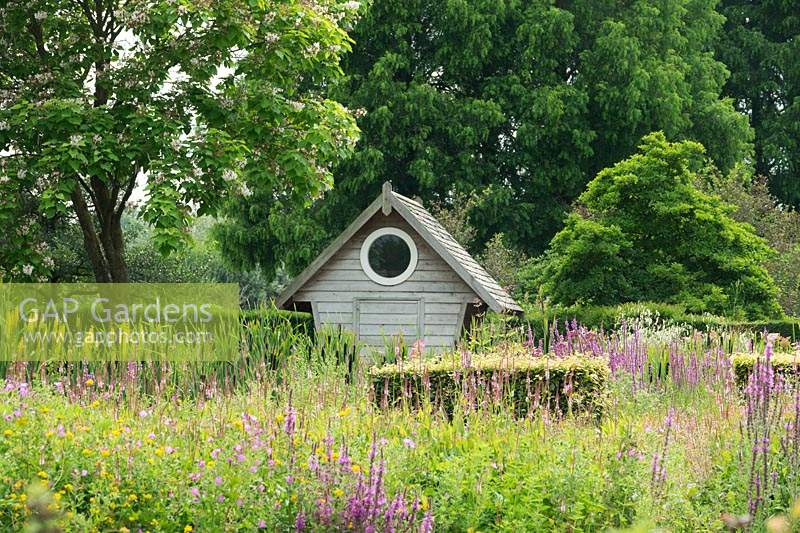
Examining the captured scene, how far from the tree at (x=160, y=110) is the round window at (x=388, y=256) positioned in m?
1.25

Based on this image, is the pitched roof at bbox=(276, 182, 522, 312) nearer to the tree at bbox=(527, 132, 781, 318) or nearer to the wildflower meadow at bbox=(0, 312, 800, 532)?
the tree at bbox=(527, 132, 781, 318)

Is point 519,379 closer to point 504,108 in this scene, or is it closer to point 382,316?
point 382,316

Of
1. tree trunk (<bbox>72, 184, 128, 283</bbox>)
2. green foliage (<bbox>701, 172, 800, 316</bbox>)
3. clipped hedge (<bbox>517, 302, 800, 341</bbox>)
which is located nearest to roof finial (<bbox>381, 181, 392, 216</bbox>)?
clipped hedge (<bbox>517, 302, 800, 341</bbox>)

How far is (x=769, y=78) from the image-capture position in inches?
1230

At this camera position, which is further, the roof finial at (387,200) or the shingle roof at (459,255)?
the shingle roof at (459,255)

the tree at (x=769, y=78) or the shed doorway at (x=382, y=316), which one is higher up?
the tree at (x=769, y=78)

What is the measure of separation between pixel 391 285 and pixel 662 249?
5.05 meters

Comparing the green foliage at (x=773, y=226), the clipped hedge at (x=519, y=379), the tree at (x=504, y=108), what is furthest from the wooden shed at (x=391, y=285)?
the green foliage at (x=773, y=226)

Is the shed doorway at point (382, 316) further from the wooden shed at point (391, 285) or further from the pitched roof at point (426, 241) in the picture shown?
the pitched roof at point (426, 241)

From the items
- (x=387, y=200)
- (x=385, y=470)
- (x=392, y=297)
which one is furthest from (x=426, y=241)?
(x=385, y=470)

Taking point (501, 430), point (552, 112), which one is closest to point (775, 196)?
point (552, 112)

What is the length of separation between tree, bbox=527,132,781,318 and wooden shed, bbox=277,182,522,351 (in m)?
2.42

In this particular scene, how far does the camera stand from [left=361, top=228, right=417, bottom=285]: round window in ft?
47.5

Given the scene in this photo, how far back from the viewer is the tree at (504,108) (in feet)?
79.7
